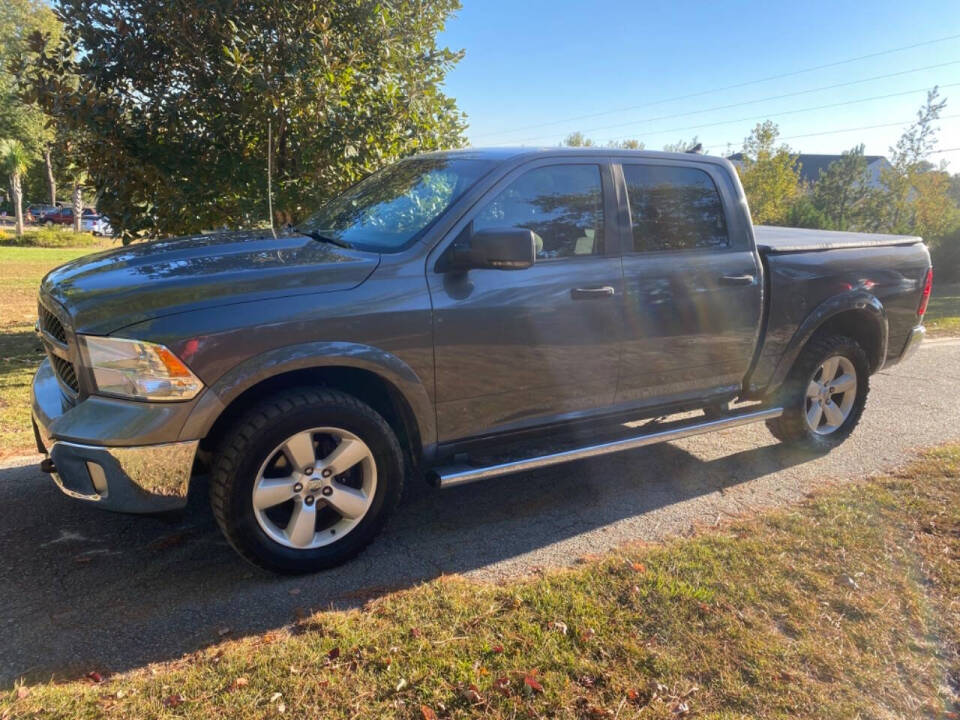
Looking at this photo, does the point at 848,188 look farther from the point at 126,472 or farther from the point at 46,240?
the point at 126,472

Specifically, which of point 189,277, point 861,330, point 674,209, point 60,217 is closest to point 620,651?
→ point 189,277

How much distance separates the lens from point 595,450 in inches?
146

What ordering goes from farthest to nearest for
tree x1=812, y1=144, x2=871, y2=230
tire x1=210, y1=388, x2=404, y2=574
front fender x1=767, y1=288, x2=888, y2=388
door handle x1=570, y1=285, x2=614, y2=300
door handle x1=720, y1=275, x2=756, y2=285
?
tree x1=812, y1=144, x2=871, y2=230 → front fender x1=767, y1=288, x2=888, y2=388 → door handle x1=720, y1=275, x2=756, y2=285 → door handle x1=570, y1=285, x2=614, y2=300 → tire x1=210, y1=388, x2=404, y2=574

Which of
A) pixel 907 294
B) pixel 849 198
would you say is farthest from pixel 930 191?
pixel 907 294

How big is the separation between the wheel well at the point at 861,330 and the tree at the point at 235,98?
4.36 metres

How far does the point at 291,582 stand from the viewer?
3076 mm

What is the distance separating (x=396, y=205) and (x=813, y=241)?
2.96m

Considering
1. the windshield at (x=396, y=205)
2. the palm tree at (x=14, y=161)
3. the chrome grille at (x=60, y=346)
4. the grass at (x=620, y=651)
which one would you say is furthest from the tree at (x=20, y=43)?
the grass at (x=620, y=651)

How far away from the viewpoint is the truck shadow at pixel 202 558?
263cm

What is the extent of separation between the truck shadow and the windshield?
156 cm

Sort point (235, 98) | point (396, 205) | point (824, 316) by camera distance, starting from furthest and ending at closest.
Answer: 1. point (235, 98)
2. point (824, 316)
3. point (396, 205)

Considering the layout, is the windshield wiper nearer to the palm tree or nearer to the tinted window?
the tinted window

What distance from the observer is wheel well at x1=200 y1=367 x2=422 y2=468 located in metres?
2.96

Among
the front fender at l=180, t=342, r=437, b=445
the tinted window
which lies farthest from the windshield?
the front fender at l=180, t=342, r=437, b=445
